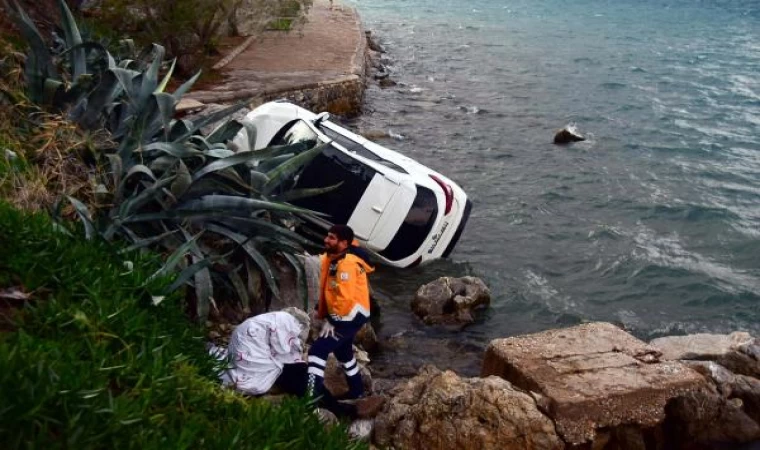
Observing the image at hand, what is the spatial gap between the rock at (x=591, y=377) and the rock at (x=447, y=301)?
7.54 feet

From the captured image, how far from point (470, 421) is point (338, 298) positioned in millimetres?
1354

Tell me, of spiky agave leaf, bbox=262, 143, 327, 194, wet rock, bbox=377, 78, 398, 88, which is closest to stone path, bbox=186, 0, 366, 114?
wet rock, bbox=377, 78, 398, 88

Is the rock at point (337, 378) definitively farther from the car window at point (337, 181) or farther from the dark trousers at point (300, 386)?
the car window at point (337, 181)

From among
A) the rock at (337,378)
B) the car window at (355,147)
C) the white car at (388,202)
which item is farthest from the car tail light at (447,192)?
the rock at (337,378)

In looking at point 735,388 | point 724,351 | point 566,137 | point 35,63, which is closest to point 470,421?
point 735,388

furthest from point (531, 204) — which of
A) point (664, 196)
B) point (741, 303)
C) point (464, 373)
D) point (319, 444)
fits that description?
point (319, 444)

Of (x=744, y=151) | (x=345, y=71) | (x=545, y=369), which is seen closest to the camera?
(x=545, y=369)

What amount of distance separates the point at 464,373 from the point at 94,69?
16.1 ft

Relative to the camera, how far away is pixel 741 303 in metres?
10.6

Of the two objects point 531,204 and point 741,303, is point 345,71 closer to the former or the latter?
point 531,204

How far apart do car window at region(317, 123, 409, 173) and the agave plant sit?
8.81ft

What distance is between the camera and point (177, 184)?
6.52m

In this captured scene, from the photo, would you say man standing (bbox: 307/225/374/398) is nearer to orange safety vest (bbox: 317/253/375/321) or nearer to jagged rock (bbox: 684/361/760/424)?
orange safety vest (bbox: 317/253/375/321)

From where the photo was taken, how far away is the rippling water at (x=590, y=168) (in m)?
10.4
